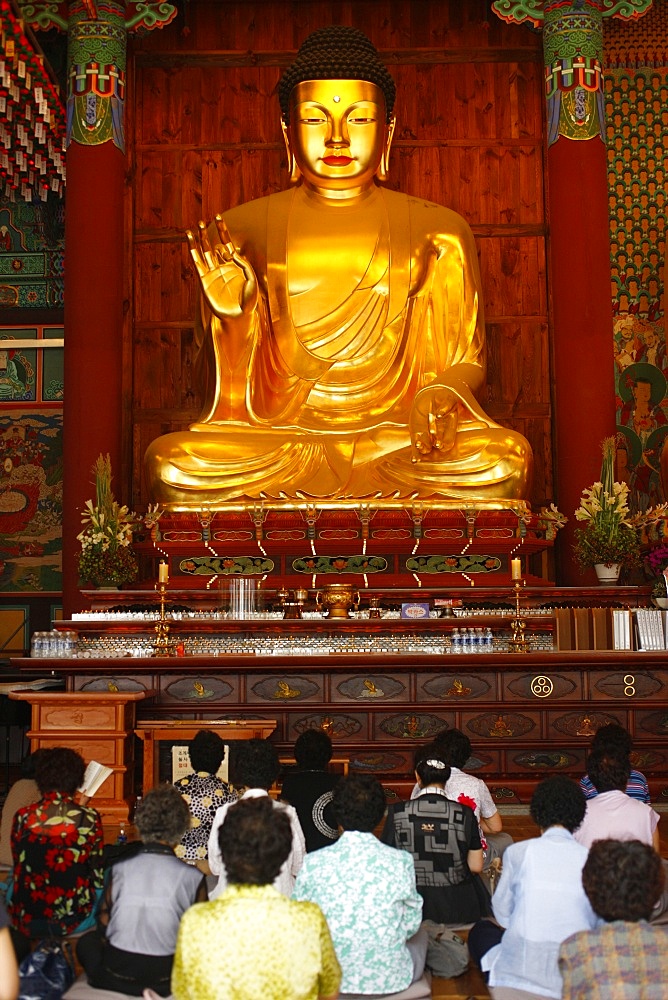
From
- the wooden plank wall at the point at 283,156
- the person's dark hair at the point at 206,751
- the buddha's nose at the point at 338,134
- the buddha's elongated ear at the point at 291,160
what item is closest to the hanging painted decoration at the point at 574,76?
the wooden plank wall at the point at 283,156

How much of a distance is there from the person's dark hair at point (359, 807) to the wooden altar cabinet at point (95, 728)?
7.90 ft

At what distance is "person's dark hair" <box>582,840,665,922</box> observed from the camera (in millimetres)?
2188

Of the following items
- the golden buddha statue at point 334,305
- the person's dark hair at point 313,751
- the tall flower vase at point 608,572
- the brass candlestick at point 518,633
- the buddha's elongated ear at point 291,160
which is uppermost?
the buddha's elongated ear at point 291,160

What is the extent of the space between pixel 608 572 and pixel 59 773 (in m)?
4.30

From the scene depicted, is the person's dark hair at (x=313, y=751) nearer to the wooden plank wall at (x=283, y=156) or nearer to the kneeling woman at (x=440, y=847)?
the kneeling woman at (x=440, y=847)

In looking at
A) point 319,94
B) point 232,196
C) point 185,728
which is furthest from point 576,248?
point 185,728

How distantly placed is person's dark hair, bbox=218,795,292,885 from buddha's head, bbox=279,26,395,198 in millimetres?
6473

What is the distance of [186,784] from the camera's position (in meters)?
3.78

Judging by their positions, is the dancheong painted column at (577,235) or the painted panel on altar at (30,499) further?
the painted panel on altar at (30,499)

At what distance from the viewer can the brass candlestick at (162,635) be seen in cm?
557

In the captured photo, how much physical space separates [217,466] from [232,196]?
257 centimetres

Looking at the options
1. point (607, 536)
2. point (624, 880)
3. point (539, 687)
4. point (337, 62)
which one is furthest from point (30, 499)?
point (624, 880)

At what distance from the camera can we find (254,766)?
3256mm

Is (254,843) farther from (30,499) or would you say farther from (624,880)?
(30,499)
